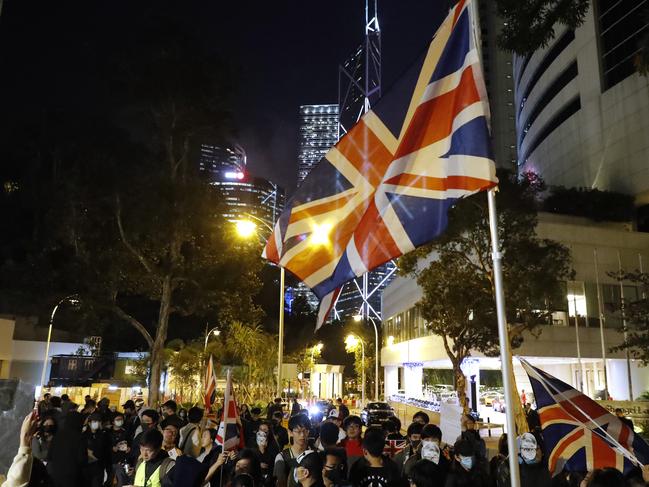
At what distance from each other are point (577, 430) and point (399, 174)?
9.24ft

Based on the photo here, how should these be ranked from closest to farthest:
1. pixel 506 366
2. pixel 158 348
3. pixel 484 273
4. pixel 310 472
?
1. pixel 506 366
2. pixel 310 472
3. pixel 158 348
4. pixel 484 273

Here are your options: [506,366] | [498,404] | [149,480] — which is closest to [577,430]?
[506,366]

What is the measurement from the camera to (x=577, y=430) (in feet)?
17.0

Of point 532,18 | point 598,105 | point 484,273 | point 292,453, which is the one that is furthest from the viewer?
point 598,105

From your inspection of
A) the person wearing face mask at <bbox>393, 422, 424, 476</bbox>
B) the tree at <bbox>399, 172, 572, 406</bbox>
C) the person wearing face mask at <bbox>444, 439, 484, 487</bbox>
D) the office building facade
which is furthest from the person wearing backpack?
the office building facade

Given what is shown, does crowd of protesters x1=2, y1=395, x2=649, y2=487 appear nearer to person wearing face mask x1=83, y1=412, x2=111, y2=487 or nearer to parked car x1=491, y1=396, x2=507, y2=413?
person wearing face mask x1=83, y1=412, x2=111, y2=487

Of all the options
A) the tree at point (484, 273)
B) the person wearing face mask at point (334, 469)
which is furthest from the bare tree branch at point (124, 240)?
the person wearing face mask at point (334, 469)

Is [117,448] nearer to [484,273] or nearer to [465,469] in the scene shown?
[465,469]

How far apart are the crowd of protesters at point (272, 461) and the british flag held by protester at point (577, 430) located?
7.7 inches

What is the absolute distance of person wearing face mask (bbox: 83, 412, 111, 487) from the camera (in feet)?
25.0

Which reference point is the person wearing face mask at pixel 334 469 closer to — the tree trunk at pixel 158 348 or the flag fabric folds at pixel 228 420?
the flag fabric folds at pixel 228 420

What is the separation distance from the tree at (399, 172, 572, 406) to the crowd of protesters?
14.6 m

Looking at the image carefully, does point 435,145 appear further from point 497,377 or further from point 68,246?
point 497,377

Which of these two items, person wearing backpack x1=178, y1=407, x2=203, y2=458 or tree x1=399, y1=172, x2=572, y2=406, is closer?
person wearing backpack x1=178, y1=407, x2=203, y2=458
